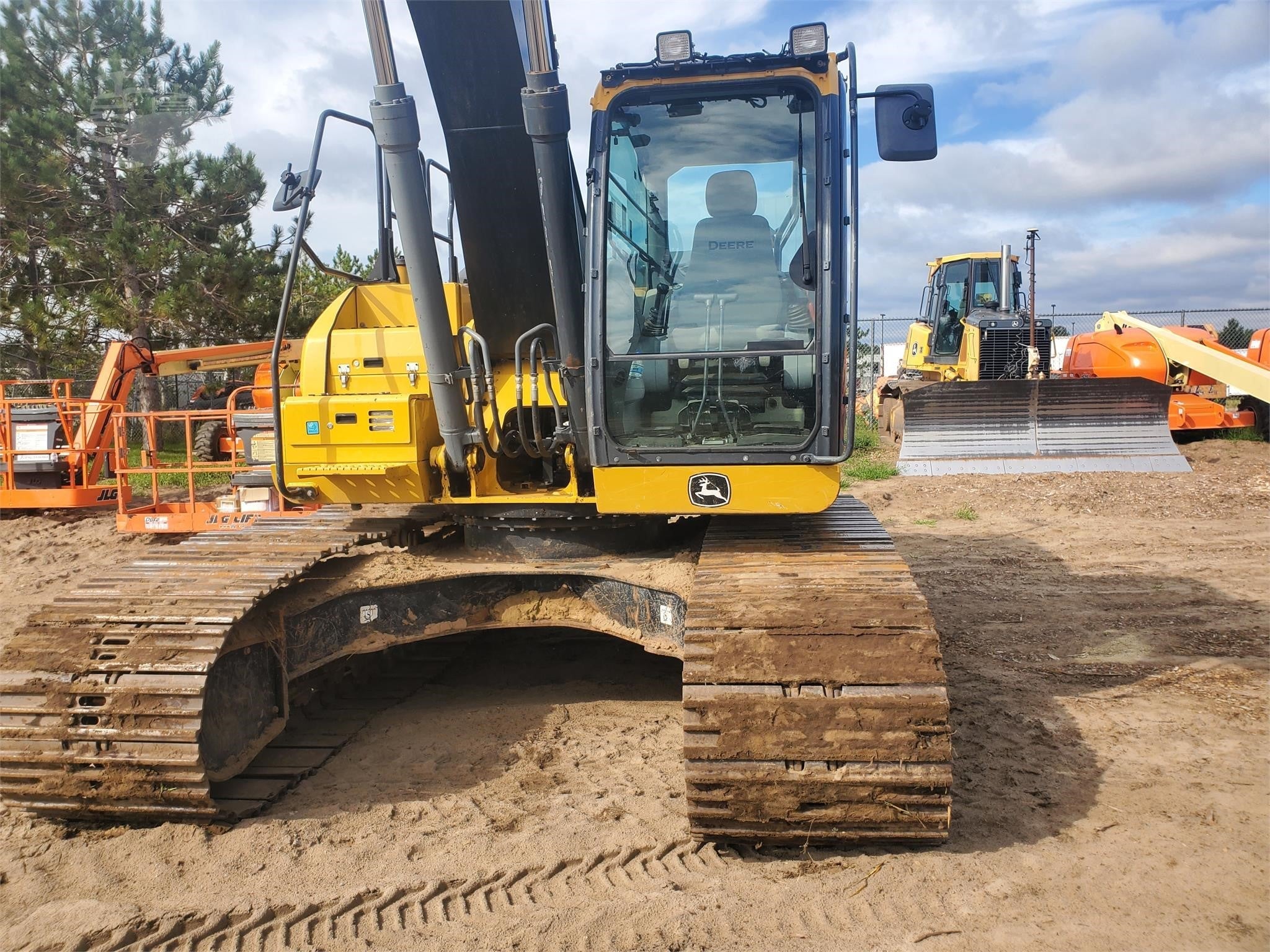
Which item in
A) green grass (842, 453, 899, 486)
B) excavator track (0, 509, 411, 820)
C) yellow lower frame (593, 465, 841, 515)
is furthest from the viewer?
green grass (842, 453, 899, 486)

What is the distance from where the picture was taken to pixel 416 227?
412 cm

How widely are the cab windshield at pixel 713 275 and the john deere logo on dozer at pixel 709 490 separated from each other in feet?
0.47

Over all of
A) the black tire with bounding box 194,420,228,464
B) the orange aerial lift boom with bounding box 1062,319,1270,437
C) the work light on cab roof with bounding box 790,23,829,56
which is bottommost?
the black tire with bounding box 194,420,228,464

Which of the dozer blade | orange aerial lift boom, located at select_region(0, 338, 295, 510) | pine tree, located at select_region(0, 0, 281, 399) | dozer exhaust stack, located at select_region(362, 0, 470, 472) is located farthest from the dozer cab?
pine tree, located at select_region(0, 0, 281, 399)

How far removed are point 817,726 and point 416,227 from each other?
2494 millimetres

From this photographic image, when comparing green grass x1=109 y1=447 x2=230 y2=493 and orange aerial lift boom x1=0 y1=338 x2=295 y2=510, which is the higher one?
orange aerial lift boom x1=0 y1=338 x2=295 y2=510

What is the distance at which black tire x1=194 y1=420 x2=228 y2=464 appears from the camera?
1485 cm

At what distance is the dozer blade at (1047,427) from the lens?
40.9 ft

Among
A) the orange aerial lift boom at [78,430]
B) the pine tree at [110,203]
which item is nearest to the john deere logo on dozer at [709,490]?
the orange aerial lift boom at [78,430]

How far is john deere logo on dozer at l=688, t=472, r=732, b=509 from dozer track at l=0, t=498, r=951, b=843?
244mm

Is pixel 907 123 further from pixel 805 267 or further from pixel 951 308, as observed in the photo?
pixel 951 308

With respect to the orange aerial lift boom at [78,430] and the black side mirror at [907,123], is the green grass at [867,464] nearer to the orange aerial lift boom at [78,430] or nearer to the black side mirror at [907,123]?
the orange aerial lift boom at [78,430]

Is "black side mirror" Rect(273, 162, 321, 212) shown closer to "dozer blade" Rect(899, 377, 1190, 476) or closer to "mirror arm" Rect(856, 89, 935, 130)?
"mirror arm" Rect(856, 89, 935, 130)

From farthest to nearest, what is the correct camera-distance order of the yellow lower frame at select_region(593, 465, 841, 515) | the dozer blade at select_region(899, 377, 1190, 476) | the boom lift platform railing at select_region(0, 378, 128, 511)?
the dozer blade at select_region(899, 377, 1190, 476)
the boom lift platform railing at select_region(0, 378, 128, 511)
the yellow lower frame at select_region(593, 465, 841, 515)
